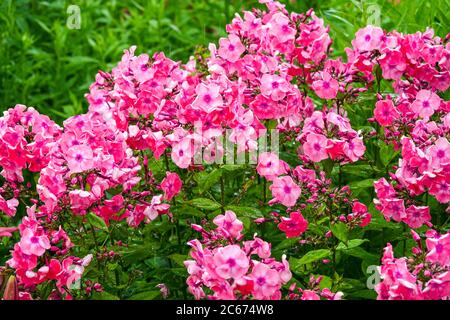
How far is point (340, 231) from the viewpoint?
7.97 feet

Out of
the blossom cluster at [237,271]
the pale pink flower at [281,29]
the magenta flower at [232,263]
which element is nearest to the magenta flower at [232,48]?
the pale pink flower at [281,29]

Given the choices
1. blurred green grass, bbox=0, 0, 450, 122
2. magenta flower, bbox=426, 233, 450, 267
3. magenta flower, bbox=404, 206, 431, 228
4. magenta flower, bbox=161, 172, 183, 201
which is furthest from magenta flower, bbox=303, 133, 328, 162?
blurred green grass, bbox=0, 0, 450, 122

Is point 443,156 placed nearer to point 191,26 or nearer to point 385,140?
point 385,140

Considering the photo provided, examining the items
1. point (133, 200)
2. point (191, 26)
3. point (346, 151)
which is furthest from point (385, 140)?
point (191, 26)

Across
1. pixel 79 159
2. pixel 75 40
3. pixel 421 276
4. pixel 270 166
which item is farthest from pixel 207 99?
pixel 75 40

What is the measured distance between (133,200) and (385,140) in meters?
0.80

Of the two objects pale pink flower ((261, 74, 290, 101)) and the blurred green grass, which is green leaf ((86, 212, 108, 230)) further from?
the blurred green grass

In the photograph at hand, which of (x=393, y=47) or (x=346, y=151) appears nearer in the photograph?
(x=346, y=151)

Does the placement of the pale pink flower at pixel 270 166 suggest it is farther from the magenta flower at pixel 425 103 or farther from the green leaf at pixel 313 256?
the magenta flower at pixel 425 103

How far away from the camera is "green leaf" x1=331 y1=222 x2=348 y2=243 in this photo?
7.92ft

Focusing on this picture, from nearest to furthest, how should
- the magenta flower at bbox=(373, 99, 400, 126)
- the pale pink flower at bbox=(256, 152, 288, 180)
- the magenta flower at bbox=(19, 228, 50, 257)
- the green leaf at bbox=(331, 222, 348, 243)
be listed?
the magenta flower at bbox=(19, 228, 50, 257), the green leaf at bbox=(331, 222, 348, 243), the pale pink flower at bbox=(256, 152, 288, 180), the magenta flower at bbox=(373, 99, 400, 126)

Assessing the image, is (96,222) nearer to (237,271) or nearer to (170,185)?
(170,185)

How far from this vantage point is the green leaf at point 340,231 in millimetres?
2414
